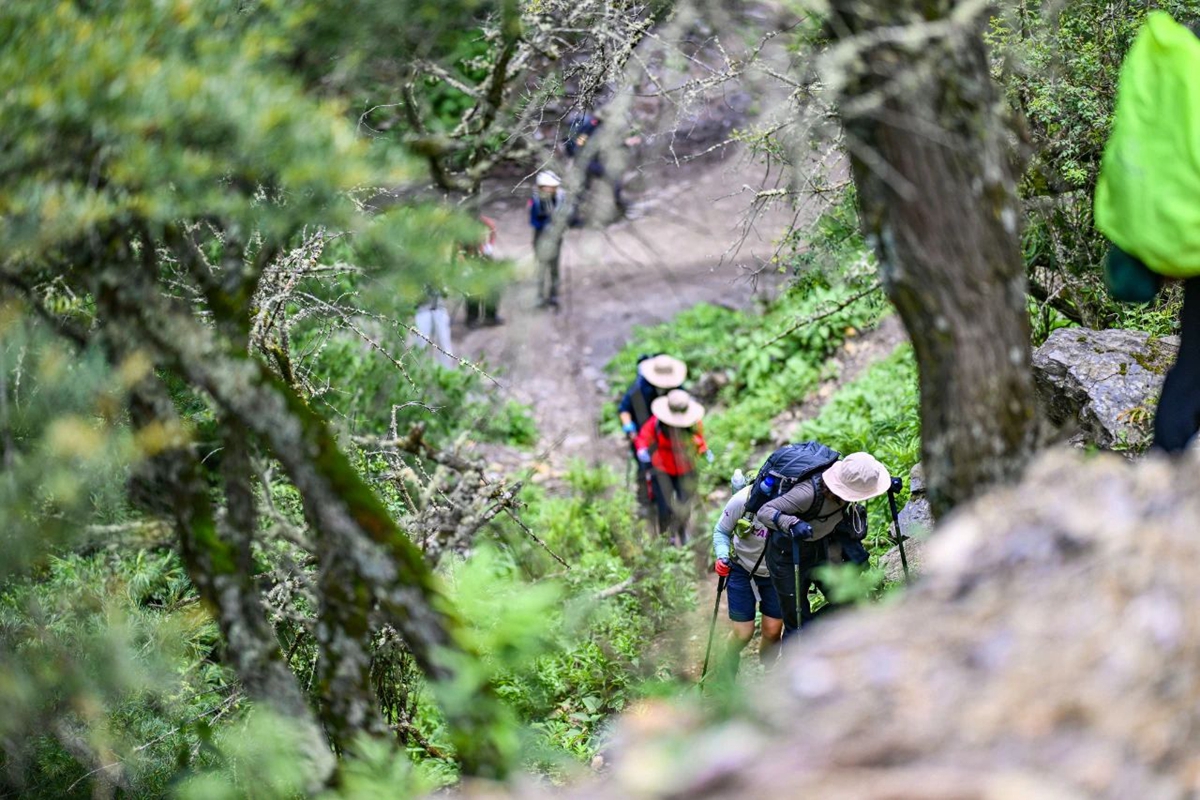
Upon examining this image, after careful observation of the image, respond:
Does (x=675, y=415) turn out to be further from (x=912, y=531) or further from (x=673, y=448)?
(x=912, y=531)

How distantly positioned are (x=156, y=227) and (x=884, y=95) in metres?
2.37

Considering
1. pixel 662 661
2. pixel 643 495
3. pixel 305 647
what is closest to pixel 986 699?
pixel 305 647

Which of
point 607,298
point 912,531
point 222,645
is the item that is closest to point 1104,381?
point 912,531

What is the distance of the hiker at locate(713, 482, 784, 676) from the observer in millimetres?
6535

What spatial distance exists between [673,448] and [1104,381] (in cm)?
385

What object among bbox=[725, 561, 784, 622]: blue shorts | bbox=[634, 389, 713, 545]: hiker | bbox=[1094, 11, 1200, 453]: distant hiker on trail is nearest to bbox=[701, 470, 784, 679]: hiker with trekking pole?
bbox=[725, 561, 784, 622]: blue shorts

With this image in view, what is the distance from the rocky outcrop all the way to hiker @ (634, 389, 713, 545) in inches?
74.5

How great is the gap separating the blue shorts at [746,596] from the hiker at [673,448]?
2.50m

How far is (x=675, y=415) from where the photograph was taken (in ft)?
31.2

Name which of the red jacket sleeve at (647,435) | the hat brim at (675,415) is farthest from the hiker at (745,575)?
the red jacket sleeve at (647,435)

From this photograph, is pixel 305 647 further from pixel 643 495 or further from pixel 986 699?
pixel 643 495

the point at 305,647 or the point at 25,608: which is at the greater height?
the point at 25,608

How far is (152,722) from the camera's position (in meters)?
5.39

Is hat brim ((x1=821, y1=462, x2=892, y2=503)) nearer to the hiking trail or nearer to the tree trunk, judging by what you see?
the tree trunk
